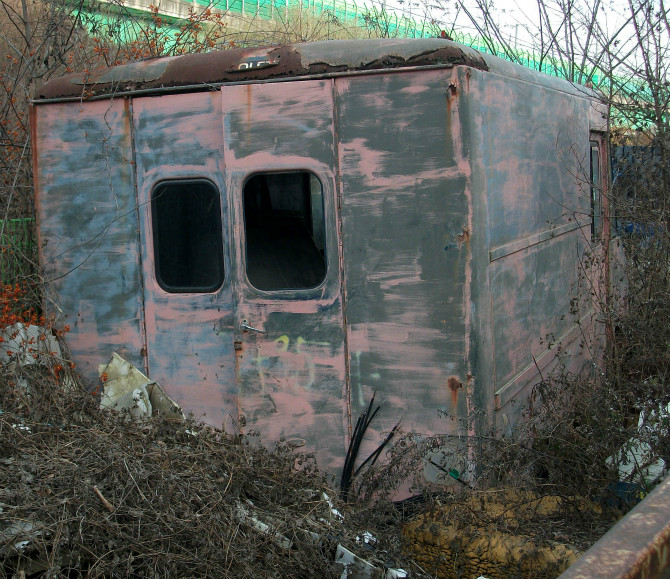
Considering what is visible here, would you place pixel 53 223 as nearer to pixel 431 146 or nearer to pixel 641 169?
pixel 431 146

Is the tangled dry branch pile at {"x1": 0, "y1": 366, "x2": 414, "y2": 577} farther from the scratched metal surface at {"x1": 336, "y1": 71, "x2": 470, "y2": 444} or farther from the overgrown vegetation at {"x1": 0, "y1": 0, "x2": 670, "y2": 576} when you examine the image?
the scratched metal surface at {"x1": 336, "y1": 71, "x2": 470, "y2": 444}

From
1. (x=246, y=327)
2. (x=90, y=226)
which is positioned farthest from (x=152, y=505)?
(x=90, y=226)

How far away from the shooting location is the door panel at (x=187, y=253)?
15.5 feet

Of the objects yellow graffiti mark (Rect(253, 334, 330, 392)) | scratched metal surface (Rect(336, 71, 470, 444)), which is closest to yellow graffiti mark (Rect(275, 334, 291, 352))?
yellow graffiti mark (Rect(253, 334, 330, 392))

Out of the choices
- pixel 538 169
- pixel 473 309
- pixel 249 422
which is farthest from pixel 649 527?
pixel 538 169

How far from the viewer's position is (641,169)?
6355 mm

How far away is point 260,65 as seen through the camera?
451 centimetres

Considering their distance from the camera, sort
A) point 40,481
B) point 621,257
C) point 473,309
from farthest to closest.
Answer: point 621,257 → point 473,309 → point 40,481

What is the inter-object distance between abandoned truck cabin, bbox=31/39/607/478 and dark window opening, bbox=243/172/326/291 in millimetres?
15

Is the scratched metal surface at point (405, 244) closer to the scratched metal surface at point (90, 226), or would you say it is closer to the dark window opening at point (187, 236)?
the dark window opening at point (187, 236)

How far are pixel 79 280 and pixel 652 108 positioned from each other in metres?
4.62

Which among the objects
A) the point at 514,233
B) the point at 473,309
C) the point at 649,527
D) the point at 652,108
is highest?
the point at 652,108

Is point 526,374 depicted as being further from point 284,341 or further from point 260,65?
point 260,65

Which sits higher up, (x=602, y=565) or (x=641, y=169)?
(x=641, y=169)
